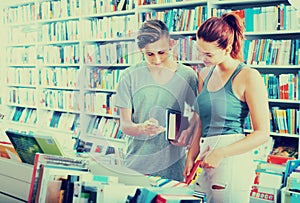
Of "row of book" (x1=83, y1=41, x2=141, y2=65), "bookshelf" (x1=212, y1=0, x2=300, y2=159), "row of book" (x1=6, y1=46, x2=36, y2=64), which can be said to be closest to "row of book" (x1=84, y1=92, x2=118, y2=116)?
"row of book" (x1=83, y1=41, x2=141, y2=65)

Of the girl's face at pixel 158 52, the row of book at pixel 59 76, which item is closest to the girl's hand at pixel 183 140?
the girl's face at pixel 158 52

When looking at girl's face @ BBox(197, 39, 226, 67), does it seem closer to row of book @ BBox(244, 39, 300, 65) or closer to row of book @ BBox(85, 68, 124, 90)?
row of book @ BBox(244, 39, 300, 65)

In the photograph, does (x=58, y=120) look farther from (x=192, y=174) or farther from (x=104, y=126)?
(x=192, y=174)

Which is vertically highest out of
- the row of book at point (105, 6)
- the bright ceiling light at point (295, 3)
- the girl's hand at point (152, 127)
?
the row of book at point (105, 6)

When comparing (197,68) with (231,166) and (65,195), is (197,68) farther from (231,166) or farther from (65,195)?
(65,195)

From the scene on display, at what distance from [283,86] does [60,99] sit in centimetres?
264

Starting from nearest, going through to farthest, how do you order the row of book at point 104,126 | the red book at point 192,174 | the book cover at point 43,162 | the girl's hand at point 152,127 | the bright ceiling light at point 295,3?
the book cover at point 43,162 → the red book at point 192,174 → the girl's hand at point 152,127 → the bright ceiling light at point 295,3 → the row of book at point 104,126

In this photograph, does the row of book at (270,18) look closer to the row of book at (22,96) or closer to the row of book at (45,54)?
the row of book at (45,54)

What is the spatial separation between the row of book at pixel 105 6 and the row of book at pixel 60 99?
87 centimetres

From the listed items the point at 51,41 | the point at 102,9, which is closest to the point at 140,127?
the point at 102,9

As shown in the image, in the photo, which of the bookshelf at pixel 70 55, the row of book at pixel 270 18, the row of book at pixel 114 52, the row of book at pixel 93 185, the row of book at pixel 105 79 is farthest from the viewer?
the row of book at pixel 105 79

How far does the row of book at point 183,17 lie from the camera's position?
344 cm

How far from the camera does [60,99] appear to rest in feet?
15.9

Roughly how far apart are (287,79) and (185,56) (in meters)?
0.93
